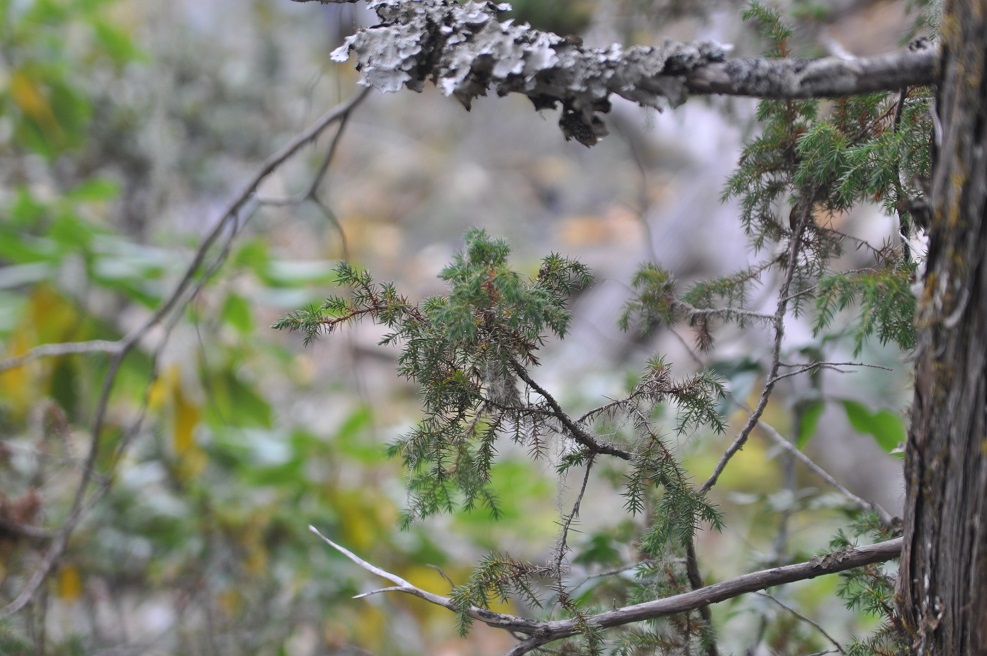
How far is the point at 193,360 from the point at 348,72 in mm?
2824

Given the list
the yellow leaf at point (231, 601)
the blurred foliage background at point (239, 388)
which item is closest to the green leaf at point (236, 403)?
the blurred foliage background at point (239, 388)

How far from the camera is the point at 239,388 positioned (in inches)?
72.7

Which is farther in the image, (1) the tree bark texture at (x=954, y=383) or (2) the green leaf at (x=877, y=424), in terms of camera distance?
(2) the green leaf at (x=877, y=424)

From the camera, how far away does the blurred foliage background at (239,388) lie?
134 cm

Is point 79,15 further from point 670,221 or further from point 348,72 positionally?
point 670,221

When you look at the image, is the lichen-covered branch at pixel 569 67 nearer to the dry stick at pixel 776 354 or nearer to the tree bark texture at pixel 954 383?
the tree bark texture at pixel 954 383

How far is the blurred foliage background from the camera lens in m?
1.34

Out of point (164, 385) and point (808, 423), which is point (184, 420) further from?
point (808, 423)

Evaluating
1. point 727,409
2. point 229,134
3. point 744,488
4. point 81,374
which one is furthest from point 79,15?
point 744,488

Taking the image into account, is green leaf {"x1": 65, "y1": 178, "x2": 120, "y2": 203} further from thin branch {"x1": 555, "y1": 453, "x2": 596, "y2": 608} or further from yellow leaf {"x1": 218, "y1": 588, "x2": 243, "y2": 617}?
thin branch {"x1": 555, "y1": 453, "x2": 596, "y2": 608}

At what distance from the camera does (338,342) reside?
389 cm

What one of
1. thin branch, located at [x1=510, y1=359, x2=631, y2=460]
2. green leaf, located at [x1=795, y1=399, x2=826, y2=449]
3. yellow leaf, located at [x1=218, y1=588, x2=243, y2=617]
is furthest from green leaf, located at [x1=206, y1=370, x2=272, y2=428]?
thin branch, located at [x1=510, y1=359, x2=631, y2=460]

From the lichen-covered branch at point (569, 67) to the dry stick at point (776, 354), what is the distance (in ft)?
0.56

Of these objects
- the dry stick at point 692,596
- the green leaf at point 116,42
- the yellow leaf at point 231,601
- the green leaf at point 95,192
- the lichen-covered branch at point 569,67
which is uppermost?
the green leaf at point 116,42
